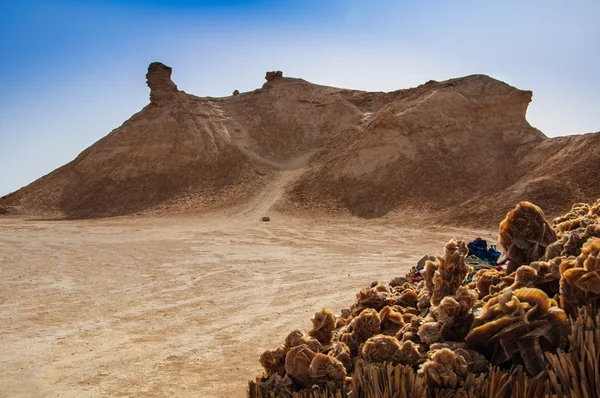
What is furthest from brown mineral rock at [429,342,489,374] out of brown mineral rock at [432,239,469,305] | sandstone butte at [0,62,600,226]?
sandstone butte at [0,62,600,226]

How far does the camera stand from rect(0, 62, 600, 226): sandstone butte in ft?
90.3

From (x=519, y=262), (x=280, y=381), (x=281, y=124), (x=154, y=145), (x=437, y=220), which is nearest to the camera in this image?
(x=280, y=381)

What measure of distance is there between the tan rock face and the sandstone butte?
10cm

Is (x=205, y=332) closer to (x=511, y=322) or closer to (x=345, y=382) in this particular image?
(x=345, y=382)

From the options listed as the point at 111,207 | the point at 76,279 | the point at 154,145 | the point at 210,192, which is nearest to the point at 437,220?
the point at 210,192

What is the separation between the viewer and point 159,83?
149 ft

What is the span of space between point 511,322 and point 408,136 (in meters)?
33.6

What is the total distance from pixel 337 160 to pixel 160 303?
28.0 metres

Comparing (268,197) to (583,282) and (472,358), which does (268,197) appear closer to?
(472,358)

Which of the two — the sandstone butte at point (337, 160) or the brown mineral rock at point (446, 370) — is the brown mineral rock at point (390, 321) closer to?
the brown mineral rock at point (446, 370)

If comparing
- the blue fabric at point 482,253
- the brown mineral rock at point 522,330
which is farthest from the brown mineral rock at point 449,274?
the blue fabric at point 482,253

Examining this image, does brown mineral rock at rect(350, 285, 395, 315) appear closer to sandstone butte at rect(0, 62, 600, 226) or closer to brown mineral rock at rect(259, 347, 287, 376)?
brown mineral rock at rect(259, 347, 287, 376)

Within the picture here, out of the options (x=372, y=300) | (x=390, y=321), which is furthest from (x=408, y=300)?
(x=390, y=321)

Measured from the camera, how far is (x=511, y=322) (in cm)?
228
